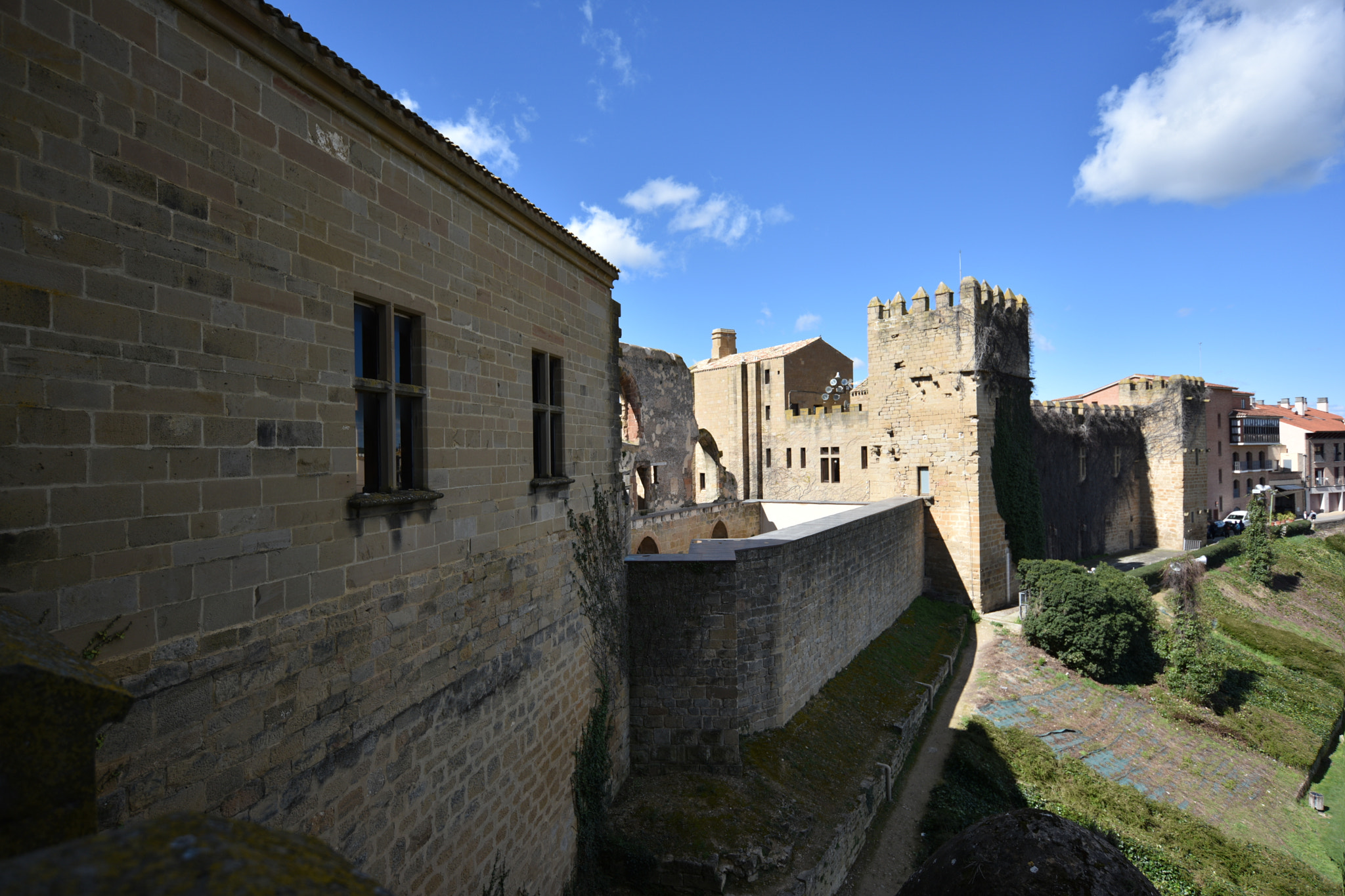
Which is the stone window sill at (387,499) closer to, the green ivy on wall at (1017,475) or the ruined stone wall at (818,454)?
the green ivy on wall at (1017,475)

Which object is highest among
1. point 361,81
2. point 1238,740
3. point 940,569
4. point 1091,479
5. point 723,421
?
point 361,81

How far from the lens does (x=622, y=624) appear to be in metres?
9.98

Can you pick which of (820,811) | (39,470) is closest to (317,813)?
(39,470)

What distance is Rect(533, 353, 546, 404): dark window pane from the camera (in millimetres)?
7902

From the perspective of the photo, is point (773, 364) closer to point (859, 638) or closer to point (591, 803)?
point (859, 638)

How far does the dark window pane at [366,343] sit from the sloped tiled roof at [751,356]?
94.3 feet

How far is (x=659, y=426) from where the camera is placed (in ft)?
79.1

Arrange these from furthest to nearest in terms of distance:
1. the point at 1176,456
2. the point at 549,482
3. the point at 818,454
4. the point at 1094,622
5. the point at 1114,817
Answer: the point at 1176,456
the point at 818,454
the point at 1094,622
the point at 1114,817
the point at 549,482

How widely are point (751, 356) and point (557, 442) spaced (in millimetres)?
27390

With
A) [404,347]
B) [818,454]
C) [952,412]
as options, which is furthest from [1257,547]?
[404,347]

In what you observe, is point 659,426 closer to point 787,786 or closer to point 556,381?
point 787,786

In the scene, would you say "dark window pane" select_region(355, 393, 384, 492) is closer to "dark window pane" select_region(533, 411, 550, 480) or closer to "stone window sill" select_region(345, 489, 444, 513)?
"stone window sill" select_region(345, 489, 444, 513)

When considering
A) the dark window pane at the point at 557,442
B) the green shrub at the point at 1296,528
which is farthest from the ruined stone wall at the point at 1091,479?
the dark window pane at the point at 557,442

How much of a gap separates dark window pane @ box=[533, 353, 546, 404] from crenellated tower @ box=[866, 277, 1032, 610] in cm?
1744
